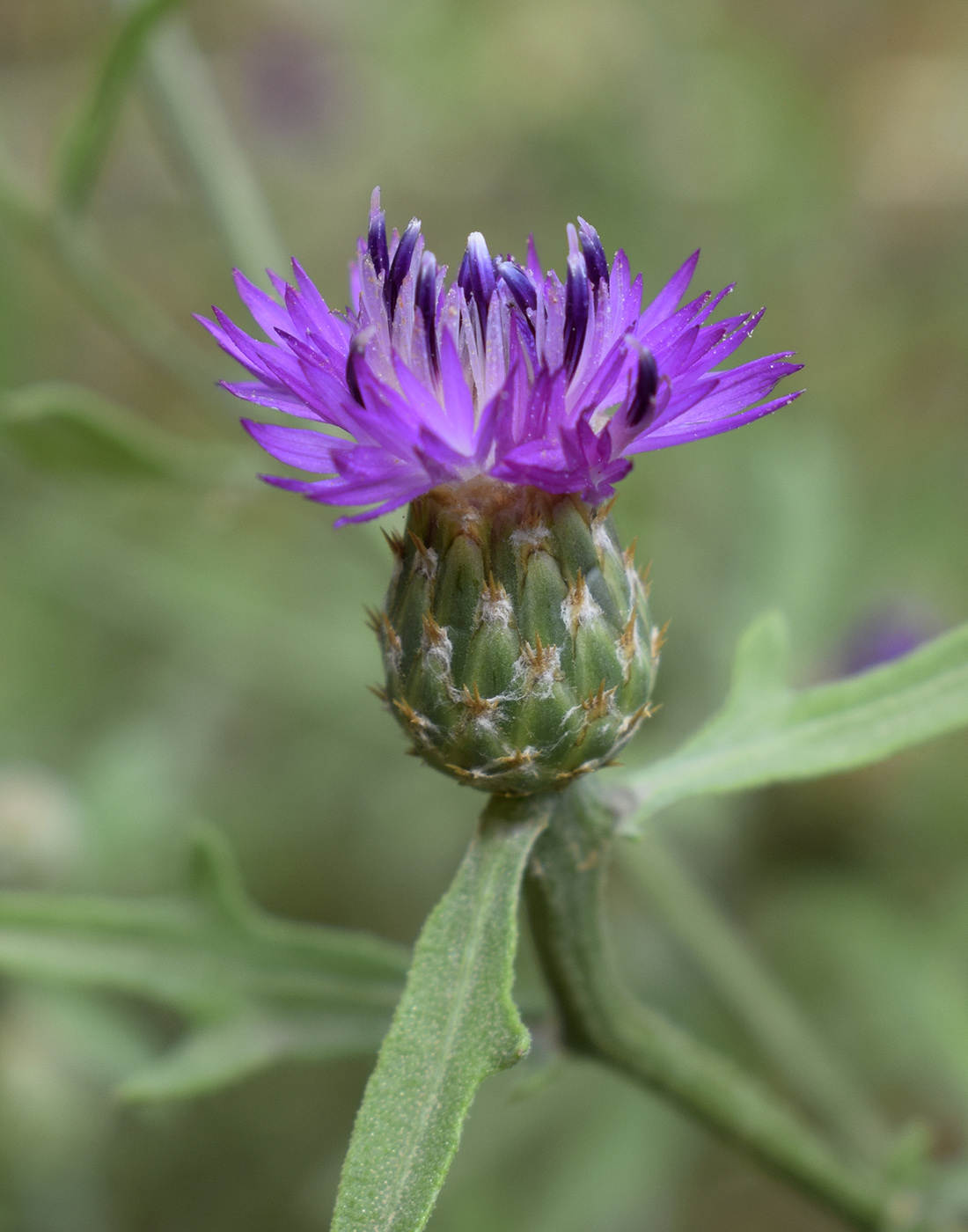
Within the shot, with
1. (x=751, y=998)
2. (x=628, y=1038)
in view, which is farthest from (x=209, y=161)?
(x=751, y=998)

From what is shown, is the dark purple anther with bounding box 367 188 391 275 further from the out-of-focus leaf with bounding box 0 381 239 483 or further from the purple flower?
the out-of-focus leaf with bounding box 0 381 239 483

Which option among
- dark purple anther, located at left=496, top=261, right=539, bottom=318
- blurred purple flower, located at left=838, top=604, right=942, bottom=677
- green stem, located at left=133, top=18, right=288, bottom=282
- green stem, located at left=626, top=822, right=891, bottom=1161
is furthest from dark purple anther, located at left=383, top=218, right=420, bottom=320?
blurred purple flower, located at left=838, top=604, right=942, bottom=677

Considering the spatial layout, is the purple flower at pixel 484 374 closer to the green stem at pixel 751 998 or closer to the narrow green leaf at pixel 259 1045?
the narrow green leaf at pixel 259 1045

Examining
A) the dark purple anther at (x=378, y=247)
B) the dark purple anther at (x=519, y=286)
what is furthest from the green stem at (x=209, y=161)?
the dark purple anther at (x=519, y=286)

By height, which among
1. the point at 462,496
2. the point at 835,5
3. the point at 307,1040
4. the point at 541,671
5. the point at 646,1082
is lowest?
the point at 646,1082

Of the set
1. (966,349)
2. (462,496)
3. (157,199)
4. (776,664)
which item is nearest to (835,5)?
(966,349)

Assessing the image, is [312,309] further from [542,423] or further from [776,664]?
[776,664]
